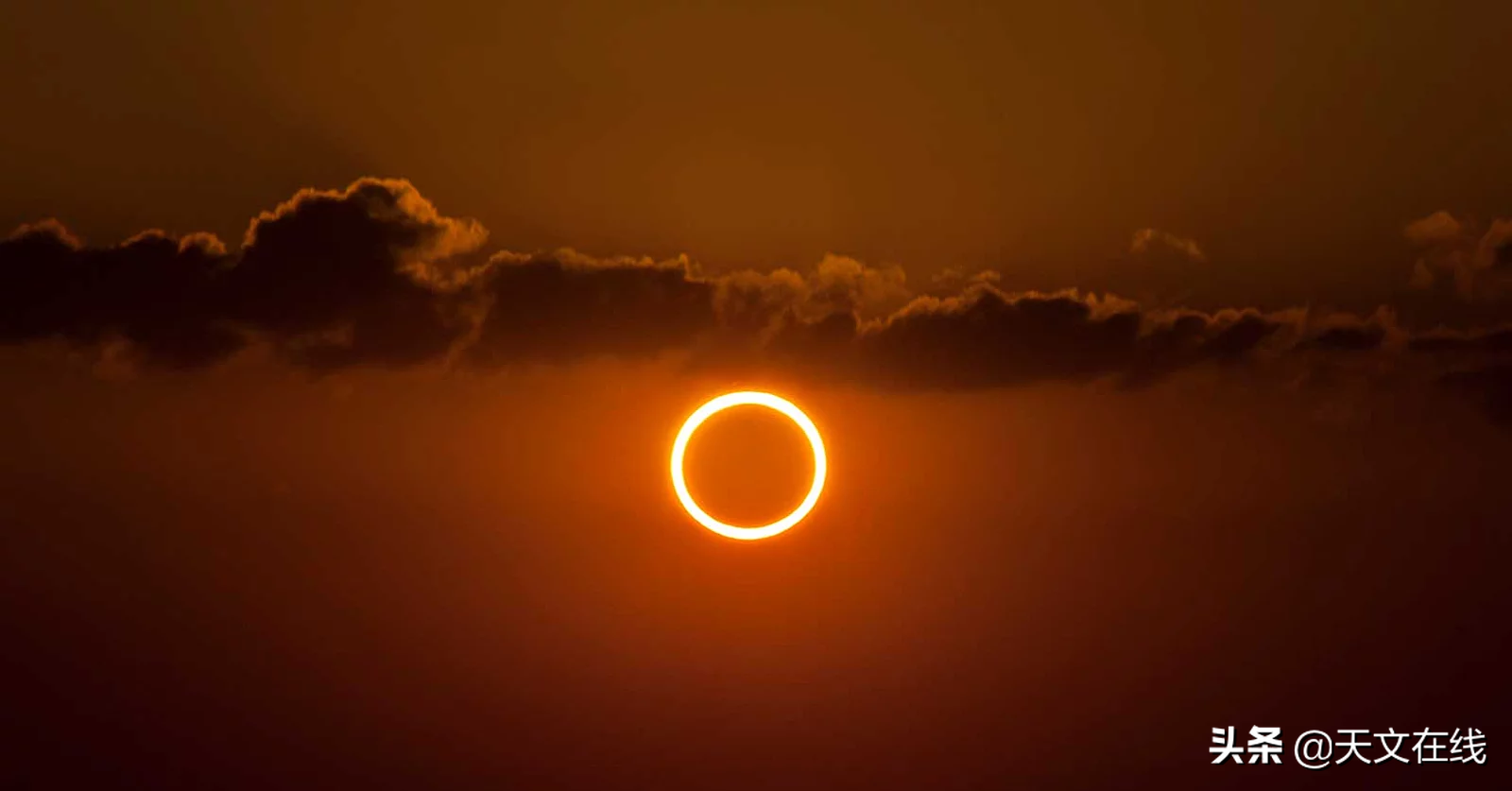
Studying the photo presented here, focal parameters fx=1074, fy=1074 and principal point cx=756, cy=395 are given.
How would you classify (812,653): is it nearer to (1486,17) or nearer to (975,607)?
(975,607)

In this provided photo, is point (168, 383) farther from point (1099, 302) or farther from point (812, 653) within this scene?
point (1099, 302)

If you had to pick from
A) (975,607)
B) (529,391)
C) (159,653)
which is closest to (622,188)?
(529,391)

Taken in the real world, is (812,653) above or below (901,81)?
below

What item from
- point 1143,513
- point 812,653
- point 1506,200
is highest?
point 1506,200

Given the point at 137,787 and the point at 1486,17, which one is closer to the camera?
the point at 1486,17

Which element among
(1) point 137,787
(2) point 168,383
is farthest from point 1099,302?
(1) point 137,787

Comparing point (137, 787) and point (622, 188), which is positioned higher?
point (622, 188)
